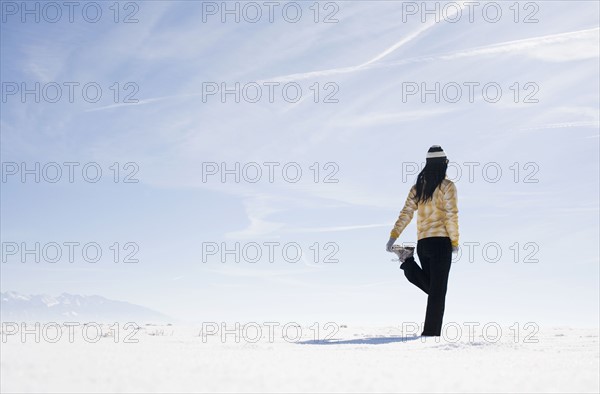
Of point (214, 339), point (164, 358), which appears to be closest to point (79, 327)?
point (214, 339)

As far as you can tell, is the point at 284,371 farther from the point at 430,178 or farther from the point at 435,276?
the point at 430,178

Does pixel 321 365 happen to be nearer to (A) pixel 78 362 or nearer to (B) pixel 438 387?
(B) pixel 438 387

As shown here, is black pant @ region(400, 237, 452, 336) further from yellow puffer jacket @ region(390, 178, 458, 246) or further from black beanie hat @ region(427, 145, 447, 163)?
black beanie hat @ region(427, 145, 447, 163)

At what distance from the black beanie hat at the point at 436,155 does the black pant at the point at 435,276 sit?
4.06ft

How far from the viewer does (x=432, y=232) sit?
8.81 m

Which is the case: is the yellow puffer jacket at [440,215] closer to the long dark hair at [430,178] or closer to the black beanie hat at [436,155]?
the long dark hair at [430,178]

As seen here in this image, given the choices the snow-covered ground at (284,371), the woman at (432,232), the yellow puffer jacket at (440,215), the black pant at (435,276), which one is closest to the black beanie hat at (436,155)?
the woman at (432,232)

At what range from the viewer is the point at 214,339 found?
20.8 ft

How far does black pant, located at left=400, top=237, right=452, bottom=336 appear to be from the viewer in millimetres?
8539

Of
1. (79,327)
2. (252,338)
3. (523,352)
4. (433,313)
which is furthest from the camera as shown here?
(433,313)

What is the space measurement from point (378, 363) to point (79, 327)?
15.6ft

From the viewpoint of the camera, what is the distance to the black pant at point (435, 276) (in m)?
8.54

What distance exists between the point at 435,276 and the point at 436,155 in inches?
74.2

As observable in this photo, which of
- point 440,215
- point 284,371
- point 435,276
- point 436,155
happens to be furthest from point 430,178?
point 284,371
